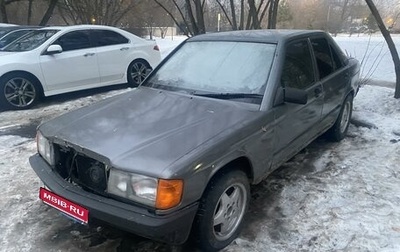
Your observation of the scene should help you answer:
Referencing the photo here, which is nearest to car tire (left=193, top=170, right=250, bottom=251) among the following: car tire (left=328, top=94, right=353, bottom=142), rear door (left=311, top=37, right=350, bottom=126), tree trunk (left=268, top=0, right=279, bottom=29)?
rear door (left=311, top=37, right=350, bottom=126)

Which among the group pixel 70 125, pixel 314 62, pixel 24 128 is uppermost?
pixel 314 62

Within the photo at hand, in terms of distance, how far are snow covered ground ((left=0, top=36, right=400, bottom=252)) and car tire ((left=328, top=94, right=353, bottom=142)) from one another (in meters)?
0.12

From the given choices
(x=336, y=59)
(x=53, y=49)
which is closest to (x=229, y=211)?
(x=336, y=59)

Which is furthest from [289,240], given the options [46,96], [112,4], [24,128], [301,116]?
[112,4]

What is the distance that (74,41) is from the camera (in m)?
7.38

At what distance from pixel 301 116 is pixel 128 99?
1.71m

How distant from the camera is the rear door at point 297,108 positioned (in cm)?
324

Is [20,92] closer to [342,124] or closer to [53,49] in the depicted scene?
[53,49]

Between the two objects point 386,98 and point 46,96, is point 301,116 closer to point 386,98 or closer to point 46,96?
point 386,98

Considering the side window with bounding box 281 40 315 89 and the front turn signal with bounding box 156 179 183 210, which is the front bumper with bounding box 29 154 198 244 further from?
the side window with bounding box 281 40 315 89

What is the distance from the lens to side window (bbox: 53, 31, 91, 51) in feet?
23.7

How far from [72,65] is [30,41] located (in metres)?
1.00

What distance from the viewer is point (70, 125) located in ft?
9.27

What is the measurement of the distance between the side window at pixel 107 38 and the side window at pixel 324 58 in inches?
201
